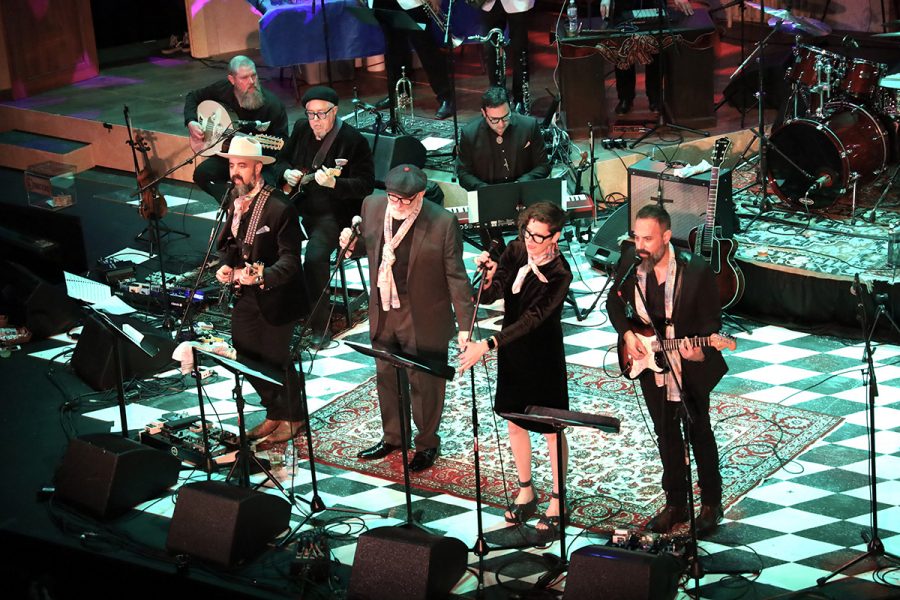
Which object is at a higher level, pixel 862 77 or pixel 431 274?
pixel 862 77

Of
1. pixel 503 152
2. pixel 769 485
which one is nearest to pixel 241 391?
pixel 769 485

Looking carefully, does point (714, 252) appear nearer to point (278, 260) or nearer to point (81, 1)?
point (278, 260)

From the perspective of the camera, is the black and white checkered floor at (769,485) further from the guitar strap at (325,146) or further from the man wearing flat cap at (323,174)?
the guitar strap at (325,146)

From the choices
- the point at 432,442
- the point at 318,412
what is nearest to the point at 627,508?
the point at 432,442

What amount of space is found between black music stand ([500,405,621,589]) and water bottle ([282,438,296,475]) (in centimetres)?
175

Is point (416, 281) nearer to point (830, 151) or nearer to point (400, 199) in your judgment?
point (400, 199)

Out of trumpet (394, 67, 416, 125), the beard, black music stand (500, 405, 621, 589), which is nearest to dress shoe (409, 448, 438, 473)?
black music stand (500, 405, 621, 589)

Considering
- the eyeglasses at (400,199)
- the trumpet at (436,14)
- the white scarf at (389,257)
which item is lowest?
the white scarf at (389,257)

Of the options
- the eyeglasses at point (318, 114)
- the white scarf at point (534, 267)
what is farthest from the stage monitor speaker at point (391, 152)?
the white scarf at point (534, 267)

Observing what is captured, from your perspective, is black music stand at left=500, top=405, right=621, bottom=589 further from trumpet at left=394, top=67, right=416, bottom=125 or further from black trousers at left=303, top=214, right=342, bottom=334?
trumpet at left=394, top=67, right=416, bottom=125

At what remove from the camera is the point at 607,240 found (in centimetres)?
964

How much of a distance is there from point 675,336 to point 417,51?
6506 mm

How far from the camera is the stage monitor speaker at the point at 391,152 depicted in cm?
973

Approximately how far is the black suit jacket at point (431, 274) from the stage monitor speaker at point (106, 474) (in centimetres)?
139
